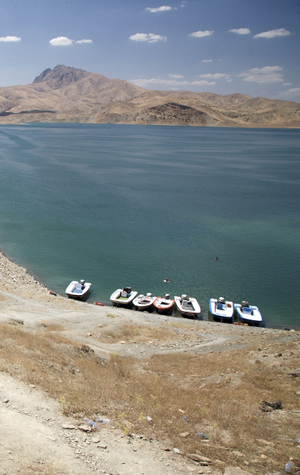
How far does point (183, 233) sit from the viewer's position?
46.2 m

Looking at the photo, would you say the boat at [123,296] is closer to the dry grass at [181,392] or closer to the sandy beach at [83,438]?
the sandy beach at [83,438]

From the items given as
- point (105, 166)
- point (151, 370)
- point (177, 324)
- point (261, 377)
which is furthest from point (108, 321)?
point (105, 166)

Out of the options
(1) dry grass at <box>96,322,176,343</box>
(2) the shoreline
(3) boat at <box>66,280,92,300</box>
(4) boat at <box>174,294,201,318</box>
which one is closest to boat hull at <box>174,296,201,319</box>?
(4) boat at <box>174,294,201,318</box>

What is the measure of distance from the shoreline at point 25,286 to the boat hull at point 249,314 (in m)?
0.63

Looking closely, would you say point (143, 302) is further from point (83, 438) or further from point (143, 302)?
point (83, 438)

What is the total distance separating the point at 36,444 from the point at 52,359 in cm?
499

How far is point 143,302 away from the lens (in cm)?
2884

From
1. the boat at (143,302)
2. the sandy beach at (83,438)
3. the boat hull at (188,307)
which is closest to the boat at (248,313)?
the boat hull at (188,307)

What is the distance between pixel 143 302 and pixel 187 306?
3694mm

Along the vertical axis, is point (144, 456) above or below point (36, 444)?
below

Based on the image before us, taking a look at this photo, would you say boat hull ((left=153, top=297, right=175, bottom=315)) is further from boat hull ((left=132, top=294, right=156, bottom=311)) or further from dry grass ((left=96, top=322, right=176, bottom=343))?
dry grass ((left=96, top=322, right=176, bottom=343))

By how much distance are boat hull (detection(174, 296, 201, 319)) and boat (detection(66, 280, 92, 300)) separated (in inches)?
319

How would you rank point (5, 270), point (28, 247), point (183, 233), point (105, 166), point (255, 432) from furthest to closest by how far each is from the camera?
point (105, 166), point (183, 233), point (28, 247), point (5, 270), point (255, 432)

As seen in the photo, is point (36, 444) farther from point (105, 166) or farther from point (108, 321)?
point (105, 166)
